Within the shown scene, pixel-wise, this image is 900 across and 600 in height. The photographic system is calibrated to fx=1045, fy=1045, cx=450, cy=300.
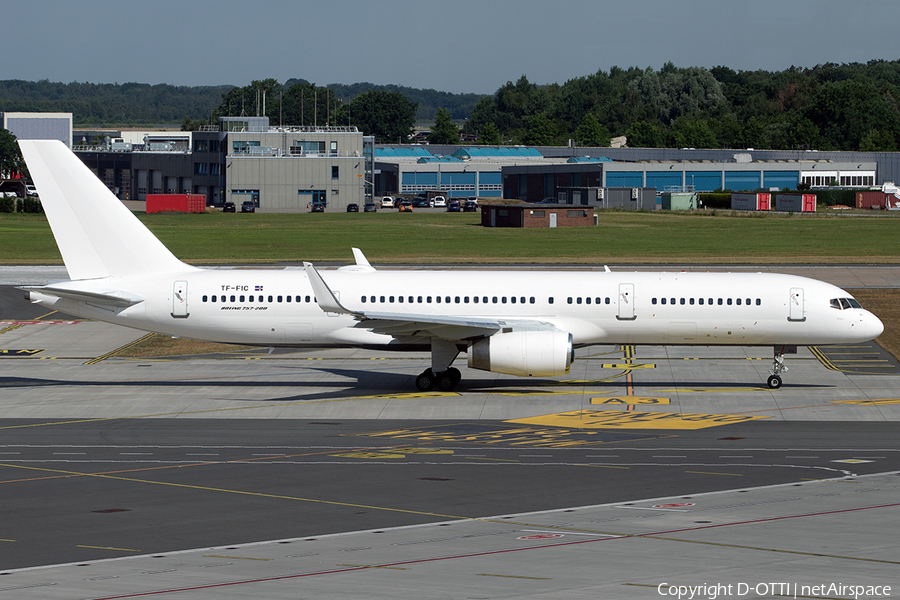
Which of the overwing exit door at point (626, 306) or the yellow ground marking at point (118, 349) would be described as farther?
the yellow ground marking at point (118, 349)

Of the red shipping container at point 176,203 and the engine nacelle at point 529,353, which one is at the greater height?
the red shipping container at point 176,203

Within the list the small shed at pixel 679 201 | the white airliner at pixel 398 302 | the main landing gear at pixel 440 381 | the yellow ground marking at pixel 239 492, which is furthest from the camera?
the small shed at pixel 679 201

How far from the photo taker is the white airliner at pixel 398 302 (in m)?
39.8

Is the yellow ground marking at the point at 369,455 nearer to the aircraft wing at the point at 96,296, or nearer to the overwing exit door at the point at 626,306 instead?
the overwing exit door at the point at 626,306

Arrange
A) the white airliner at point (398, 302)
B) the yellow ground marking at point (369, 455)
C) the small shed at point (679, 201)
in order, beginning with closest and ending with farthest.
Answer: the yellow ground marking at point (369, 455) → the white airliner at point (398, 302) → the small shed at point (679, 201)

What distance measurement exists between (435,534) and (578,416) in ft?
49.1

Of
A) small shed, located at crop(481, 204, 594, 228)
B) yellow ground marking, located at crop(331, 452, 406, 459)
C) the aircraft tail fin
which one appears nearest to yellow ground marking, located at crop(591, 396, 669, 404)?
yellow ground marking, located at crop(331, 452, 406, 459)

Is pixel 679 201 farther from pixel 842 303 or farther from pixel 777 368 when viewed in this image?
pixel 842 303

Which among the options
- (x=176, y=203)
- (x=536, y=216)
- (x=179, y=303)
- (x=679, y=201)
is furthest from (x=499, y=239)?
(x=179, y=303)

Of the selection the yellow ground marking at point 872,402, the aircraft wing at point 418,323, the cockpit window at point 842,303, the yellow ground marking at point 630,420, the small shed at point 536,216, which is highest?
the small shed at point 536,216

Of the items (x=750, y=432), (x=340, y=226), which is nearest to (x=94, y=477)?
(x=750, y=432)

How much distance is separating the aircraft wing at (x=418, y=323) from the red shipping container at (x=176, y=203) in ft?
435

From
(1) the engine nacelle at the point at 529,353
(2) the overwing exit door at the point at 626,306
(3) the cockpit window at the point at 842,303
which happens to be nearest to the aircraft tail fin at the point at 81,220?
(1) the engine nacelle at the point at 529,353

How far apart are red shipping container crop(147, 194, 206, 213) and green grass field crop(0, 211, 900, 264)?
9208 mm
